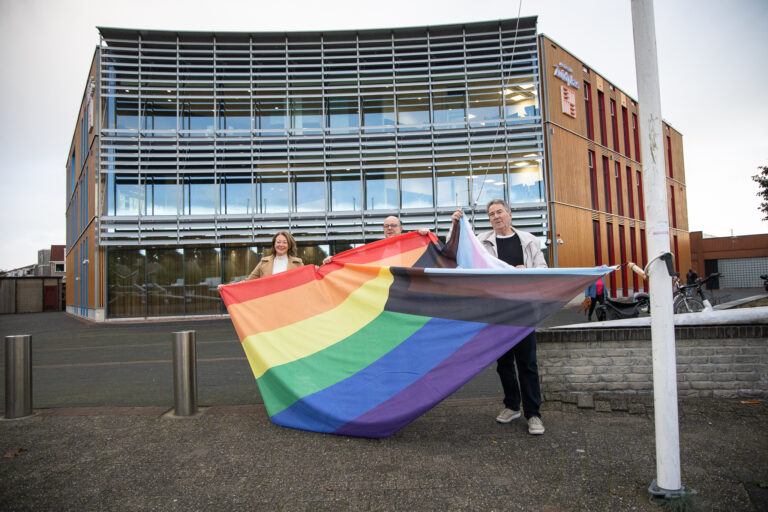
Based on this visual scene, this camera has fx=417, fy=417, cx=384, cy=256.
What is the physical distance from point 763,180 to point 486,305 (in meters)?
31.5

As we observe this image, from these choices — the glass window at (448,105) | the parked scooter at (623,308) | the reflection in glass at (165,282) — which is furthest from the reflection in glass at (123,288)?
the parked scooter at (623,308)

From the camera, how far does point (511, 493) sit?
261 centimetres

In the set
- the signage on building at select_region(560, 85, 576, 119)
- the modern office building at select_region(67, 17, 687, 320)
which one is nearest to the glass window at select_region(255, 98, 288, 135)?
the modern office building at select_region(67, 17, 687, 320)

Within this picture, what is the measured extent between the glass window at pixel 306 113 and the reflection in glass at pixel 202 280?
7.21 m

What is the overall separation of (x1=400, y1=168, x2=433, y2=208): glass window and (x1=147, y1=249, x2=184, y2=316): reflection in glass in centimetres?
1102

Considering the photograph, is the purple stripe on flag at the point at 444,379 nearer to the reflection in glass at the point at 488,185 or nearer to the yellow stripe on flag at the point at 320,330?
the yellow stripe on flag at the point at 320,330

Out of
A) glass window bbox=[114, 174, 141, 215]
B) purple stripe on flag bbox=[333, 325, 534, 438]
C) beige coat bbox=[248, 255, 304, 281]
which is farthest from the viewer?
glass window bbox=[114, 174, 141, 215]

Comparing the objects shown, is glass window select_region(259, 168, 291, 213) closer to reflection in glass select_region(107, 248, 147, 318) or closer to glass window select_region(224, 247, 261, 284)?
glass window select_region(224, 247, 261, 284)

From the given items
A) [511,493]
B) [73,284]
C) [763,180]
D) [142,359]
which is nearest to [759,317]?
[511,493]

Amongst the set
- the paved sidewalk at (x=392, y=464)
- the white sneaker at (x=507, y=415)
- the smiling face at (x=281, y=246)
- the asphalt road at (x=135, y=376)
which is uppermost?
the smiling face at (x=281, y=246)

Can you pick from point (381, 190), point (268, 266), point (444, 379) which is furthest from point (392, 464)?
point (381, 190)

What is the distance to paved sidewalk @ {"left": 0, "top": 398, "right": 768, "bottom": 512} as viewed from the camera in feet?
8.44

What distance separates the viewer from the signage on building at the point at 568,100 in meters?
21.0

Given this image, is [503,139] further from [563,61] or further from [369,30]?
[369,30]
